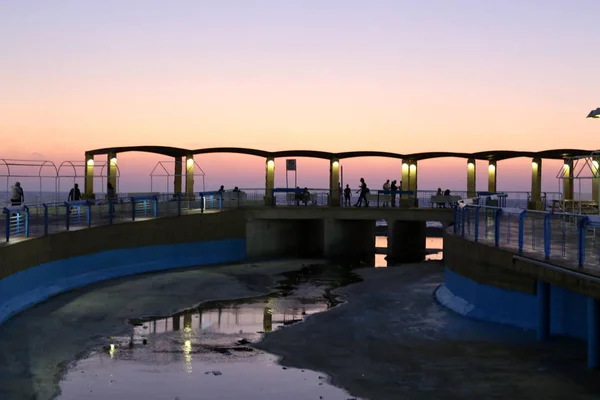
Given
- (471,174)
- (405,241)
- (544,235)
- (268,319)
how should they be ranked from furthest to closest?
(471,174) < (405,241) < (268,319) < (544,235)

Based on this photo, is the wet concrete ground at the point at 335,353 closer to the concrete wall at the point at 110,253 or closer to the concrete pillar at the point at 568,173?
the concrete wall at the point at 110,253

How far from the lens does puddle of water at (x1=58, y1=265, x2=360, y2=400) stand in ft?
40.8

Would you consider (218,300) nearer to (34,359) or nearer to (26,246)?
(26,246)

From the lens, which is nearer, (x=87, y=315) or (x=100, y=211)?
(x=87, y=315)

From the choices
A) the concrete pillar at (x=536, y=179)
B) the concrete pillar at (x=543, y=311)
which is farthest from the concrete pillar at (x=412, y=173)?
the concrete pillar at (x=543, y=311)

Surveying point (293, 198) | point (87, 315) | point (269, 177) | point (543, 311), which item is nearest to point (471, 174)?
point (293, 198)

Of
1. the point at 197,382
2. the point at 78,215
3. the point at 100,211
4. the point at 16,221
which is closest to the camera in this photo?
the point at 197,382

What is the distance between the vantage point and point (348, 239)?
131ft

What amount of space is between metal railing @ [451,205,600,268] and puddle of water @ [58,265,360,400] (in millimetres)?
4950

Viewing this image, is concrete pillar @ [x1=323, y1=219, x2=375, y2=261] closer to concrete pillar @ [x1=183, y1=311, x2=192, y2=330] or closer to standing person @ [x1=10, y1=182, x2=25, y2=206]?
standing person @ [x1=10, y1=182, x2=25, y2=206]

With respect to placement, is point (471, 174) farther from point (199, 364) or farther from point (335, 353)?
point (199, 364)

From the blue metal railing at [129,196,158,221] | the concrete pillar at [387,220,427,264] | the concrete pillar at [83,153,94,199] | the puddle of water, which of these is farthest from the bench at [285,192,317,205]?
the puddle of water

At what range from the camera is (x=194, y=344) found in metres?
16.2

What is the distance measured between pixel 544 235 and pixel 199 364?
7699 millimetres
